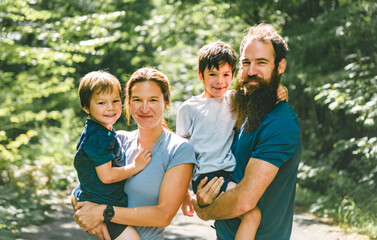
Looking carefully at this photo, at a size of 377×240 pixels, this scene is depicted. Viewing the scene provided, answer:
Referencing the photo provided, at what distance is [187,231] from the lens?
6129 mm

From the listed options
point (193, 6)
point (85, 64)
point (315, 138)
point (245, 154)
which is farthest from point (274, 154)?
point (85, 64)

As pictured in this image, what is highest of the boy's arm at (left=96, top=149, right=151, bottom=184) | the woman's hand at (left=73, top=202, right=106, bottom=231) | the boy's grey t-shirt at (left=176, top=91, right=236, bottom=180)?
the boy's grey t-shirt at (left=176, top=91, right=236, bottom=180)

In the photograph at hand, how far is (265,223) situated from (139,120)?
99 cm

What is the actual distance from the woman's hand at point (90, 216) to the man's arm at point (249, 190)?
74 cm

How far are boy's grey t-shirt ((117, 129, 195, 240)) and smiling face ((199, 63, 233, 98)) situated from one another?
1.58ft

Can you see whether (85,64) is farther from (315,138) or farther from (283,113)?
(283,113)

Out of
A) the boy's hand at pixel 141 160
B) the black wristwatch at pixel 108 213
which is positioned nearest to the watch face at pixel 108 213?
the black wristwatch at pixel 108 213

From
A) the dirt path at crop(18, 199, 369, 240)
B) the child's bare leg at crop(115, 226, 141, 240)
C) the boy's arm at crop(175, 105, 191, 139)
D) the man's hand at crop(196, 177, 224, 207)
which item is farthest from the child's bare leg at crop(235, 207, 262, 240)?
the dirt path at crop(18, 199, 369, 240)

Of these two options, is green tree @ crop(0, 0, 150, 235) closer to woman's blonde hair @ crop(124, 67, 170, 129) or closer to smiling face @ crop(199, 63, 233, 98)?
woman's blonde hair @ crop(124, 67, 170, 129)

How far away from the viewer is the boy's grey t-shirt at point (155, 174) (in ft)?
7.93

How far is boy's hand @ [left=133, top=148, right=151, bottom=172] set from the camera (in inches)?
96.1

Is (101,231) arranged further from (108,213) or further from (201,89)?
(201,89)

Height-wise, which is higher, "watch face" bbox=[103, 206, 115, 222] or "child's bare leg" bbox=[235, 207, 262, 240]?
"watch face" bbox=[103, 206, 115, 222]

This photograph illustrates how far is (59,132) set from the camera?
10031 millimetres
